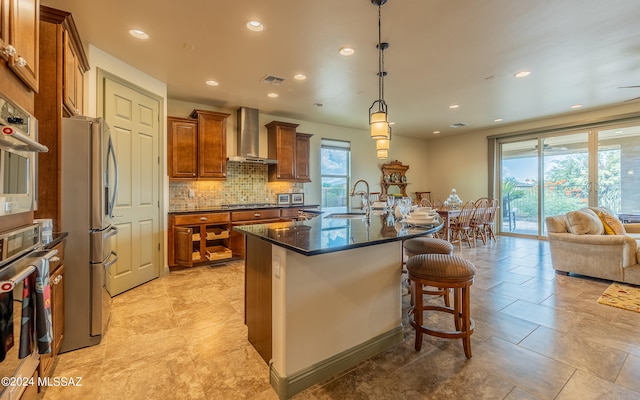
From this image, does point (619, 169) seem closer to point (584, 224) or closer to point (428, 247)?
point (584, 224)

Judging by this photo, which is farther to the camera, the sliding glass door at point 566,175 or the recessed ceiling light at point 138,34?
the sliding glass door at point 566,175

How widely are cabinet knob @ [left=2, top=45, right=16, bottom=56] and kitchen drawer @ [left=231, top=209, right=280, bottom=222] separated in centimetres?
337

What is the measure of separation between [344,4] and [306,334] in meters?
2.50

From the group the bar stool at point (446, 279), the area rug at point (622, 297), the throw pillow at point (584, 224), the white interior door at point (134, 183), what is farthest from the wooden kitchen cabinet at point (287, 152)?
the area rug at point (622, 297)

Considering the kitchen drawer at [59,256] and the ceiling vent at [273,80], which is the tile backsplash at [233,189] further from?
the kitchen drawer at [59,256]

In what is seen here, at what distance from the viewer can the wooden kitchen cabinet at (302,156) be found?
5.71 m

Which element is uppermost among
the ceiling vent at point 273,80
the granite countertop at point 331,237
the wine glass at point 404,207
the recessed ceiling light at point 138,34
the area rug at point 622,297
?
the ceiling vent at point 273,80

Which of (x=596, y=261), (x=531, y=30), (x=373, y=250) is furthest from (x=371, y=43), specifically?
(x=596, y=261)

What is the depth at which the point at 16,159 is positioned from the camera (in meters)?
1.40

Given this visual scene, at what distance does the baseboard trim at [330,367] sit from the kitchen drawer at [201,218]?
3.03m

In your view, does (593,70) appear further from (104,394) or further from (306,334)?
(104,394)

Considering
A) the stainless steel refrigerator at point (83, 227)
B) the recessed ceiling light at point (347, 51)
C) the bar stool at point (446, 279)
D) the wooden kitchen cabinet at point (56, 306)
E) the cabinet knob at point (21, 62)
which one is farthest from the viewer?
the recessed ceiling light at point (347, 51)

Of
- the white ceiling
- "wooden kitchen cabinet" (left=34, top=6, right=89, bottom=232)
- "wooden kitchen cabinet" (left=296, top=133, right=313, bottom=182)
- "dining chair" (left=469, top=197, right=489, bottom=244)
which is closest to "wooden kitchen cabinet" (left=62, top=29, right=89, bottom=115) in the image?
"wooden kitchen cabinet" (left=34, top=6, right=89, bottom=232)

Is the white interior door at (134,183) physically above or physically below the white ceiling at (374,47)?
below
